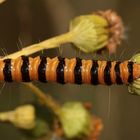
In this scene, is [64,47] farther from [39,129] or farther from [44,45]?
[44,45]

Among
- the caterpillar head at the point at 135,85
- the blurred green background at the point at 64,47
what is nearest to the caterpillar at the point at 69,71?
the caterpillar head at the point at 135,85

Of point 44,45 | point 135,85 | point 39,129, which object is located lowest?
point 39,129

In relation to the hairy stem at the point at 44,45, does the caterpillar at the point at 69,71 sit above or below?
below

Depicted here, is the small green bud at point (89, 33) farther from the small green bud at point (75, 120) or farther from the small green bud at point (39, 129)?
the small green bud at point (39, 129)

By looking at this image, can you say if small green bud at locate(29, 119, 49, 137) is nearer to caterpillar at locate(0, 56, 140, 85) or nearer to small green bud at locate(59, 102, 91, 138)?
small green bud at locate(59, 102, 91, 138)

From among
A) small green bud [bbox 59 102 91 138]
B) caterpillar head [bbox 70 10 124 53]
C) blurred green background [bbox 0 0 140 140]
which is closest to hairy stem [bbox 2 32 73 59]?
caterpillar head [bbox 70 10 124 53]

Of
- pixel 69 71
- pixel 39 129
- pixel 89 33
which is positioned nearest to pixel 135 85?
pixel 69 71
